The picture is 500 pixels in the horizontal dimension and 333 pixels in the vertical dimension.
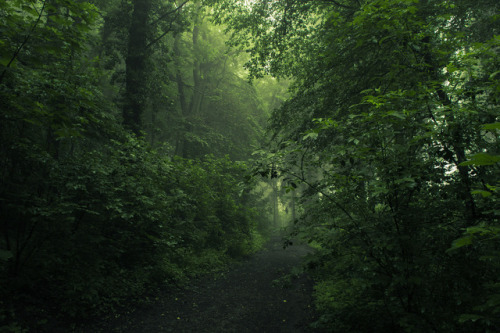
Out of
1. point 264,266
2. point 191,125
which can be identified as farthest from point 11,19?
point 191,125

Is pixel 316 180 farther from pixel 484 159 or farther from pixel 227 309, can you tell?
pixel 484 159

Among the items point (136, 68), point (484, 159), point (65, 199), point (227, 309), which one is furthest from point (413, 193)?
point (136, 68)

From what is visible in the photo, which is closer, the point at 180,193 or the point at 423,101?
the point at 423,101

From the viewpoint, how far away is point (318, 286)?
7.11 m

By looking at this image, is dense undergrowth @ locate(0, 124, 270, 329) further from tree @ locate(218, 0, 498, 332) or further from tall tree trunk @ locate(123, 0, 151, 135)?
tall tree trunk @ locate(123, 0, 151, 135)

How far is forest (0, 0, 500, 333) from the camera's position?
2652 mm

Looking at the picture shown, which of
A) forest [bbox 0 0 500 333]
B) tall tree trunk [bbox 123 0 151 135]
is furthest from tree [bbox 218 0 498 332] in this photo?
tall tree trunk [bbox 123 0 151 135]

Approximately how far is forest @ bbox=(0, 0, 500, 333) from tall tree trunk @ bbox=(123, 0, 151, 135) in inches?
2.3

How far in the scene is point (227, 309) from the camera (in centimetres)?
588

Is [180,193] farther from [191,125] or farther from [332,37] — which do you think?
[191,125]

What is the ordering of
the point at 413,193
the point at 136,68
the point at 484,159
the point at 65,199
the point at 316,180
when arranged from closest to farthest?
the point at 484,159
the point at 413,193
the point at 65,199
the point at 316,180
the point at 136,68

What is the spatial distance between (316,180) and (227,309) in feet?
11.8

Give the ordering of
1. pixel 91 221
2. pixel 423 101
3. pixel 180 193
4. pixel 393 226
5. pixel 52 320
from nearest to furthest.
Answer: pixel 423 101 → pixel 393 226 → pixel 52 320 → pixel 91 221 → pixel 180 193

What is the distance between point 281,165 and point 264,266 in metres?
8.07
